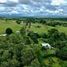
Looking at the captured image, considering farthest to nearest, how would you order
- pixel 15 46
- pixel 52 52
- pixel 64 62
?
1. pixel 52 52
2. pixel 64 62
3. pixel 15 46

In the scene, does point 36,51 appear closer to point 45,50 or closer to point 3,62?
A: point 3,62

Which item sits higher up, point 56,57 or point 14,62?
point 14,62

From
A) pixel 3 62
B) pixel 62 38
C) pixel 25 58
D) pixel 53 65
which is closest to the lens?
pixel 3 62

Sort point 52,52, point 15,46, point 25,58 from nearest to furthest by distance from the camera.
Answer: point 25,58 < point 15,46 < point 52,52

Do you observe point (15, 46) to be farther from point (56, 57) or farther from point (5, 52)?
point (56, 57)

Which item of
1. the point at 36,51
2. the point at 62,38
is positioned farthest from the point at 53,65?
the point at 62,38

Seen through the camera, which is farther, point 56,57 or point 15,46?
point 56,57

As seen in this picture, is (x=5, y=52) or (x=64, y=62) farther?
(x=64, y=62)

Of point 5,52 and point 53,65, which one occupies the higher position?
point 5,52

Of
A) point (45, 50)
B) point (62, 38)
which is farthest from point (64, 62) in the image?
point (62, 38)
